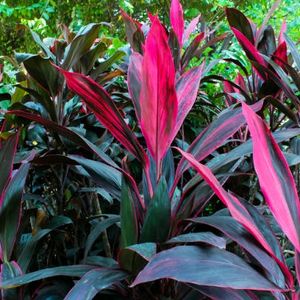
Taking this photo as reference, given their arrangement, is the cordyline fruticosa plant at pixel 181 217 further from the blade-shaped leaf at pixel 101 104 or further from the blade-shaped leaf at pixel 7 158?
the blade-shaped leaf at pixel 7 158

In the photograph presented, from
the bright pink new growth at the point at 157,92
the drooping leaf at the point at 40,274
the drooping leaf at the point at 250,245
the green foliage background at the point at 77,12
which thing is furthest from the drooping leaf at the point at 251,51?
the green foliage background at the point at 77,12

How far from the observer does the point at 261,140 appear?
0.51 m

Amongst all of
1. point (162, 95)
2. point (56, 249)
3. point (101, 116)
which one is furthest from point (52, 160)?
point (56, 249)

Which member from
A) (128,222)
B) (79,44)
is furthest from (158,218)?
(79,44)

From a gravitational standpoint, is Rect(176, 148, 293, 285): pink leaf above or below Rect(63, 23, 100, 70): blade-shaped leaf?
below

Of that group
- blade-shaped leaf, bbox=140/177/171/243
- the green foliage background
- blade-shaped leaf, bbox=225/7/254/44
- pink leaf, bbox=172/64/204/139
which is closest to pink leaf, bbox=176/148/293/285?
blade-shaped leaf, bbox=140/177/171/243

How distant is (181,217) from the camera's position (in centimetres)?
65

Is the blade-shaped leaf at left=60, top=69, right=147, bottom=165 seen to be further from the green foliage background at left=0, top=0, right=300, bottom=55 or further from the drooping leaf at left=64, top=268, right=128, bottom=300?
the green foliage background at left=0, top=0, right=300, bottom=55

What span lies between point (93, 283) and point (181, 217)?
0.61 ft

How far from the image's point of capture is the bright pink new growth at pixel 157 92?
55cm

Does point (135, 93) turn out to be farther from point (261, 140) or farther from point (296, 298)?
point (296, 298)

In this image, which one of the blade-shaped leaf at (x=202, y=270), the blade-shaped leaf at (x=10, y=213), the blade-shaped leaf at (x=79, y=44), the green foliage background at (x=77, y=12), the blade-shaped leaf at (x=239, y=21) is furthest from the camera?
the green foliage background at (x=77, y=12)

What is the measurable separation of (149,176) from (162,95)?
17 cm

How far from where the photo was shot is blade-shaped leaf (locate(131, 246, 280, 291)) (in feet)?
1.46
